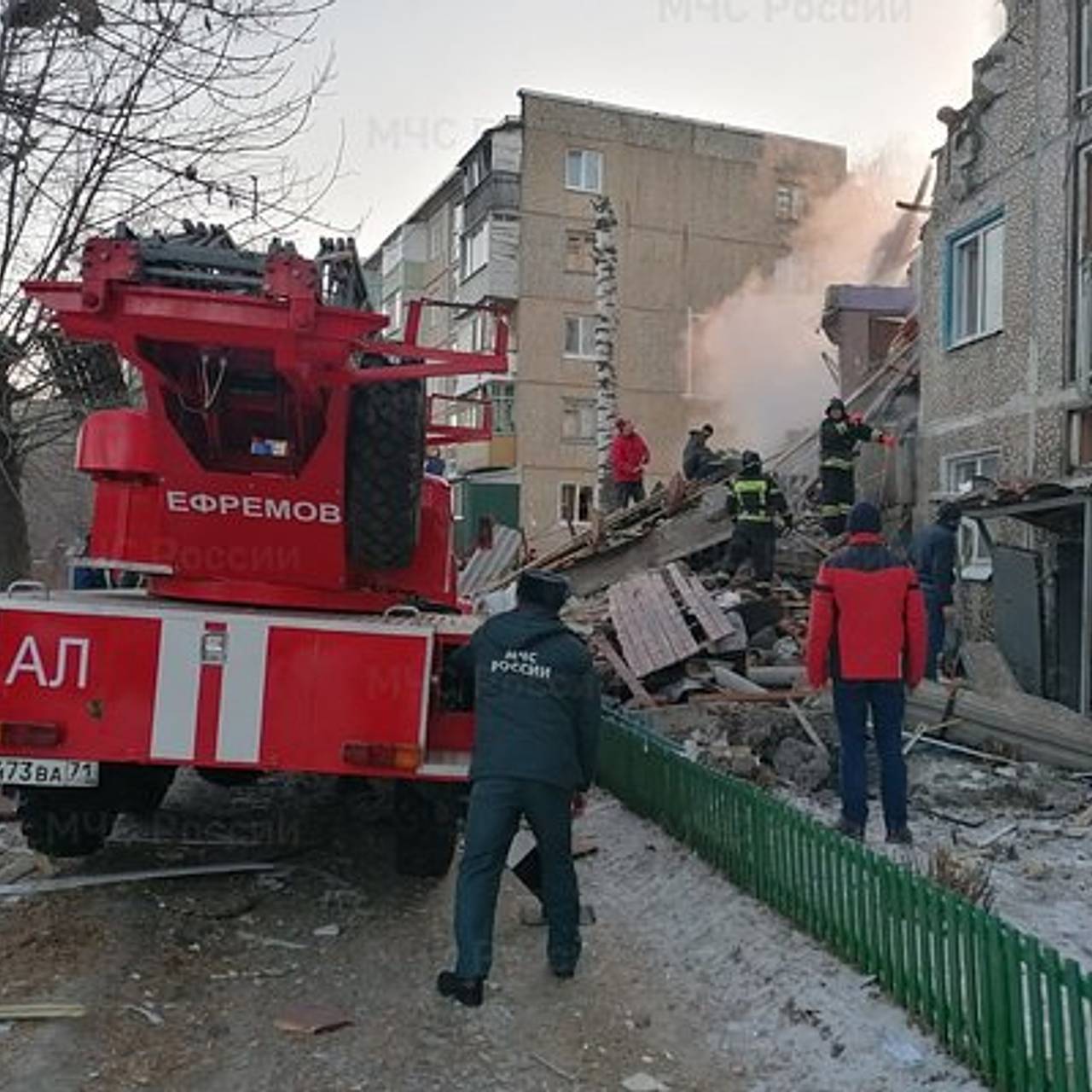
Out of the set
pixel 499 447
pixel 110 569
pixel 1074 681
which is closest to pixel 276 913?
pixel 110 569

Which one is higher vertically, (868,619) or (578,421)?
(578,421)

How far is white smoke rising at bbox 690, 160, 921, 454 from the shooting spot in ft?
118

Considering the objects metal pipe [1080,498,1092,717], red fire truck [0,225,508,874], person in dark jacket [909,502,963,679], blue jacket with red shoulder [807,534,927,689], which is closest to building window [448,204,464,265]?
person in dark jacket [909,502,963,679]

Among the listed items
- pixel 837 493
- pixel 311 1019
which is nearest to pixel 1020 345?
pixel 837 493

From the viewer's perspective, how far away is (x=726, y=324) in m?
40.3

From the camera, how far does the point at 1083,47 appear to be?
1279cm

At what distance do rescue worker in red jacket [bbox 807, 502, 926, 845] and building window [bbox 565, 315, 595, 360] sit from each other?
32266 millimetres

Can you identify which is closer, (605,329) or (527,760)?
(527,760)

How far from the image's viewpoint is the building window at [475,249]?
124 feet

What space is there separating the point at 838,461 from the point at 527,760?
408 inches

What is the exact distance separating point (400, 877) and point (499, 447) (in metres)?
31.4

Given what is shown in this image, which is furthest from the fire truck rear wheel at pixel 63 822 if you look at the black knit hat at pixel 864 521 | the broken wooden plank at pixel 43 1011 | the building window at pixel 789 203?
the building window at pixel 789 203

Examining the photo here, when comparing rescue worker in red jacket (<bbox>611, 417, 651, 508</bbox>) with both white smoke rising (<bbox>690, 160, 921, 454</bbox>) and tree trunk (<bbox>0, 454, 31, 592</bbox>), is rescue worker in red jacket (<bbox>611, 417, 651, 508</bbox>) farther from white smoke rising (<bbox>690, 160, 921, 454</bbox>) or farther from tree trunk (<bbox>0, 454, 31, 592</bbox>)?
white smoke rising (<bbox>690, 160, 921, 454</bbox>)

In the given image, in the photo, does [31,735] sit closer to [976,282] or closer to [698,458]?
[698,458]
